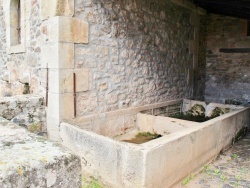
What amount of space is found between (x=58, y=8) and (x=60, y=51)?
0.53 metres

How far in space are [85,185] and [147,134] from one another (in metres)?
1.76

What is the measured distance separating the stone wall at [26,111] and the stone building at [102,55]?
0.39ft

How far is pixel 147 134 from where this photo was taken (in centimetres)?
420

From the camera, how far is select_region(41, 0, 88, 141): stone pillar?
314 centimetres

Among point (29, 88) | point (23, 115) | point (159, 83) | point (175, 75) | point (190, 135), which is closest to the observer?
point (190, 135)

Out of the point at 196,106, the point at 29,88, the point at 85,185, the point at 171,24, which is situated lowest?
the point at 85,185

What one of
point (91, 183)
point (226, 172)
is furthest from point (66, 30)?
point (226, 172)

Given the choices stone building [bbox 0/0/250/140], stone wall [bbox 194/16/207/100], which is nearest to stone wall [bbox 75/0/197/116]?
stone building [bbox 0/0/250/140]

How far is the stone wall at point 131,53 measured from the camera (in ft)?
11.5

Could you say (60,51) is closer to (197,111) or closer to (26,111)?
(26,111)

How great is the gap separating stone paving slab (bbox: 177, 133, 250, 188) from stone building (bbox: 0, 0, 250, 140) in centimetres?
151

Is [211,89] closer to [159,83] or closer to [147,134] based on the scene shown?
[159,83]

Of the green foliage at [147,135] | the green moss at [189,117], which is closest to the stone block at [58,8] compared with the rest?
the green foliage at [147,135]

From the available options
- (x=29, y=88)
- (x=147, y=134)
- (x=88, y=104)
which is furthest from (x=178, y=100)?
(x=29, y=88)
